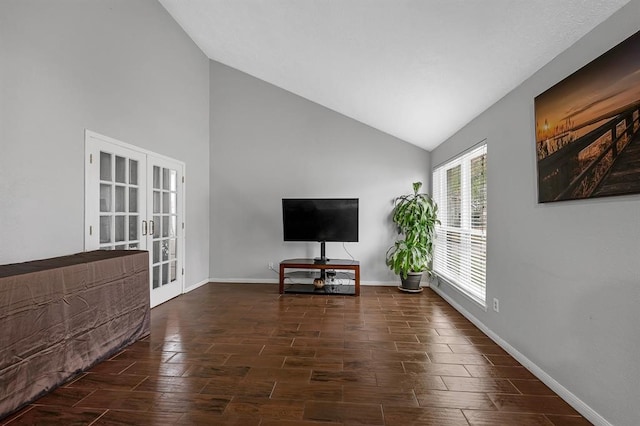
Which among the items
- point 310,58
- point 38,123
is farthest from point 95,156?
point 310,58

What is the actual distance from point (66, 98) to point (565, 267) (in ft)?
13.3

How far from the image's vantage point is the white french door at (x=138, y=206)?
10.4ft

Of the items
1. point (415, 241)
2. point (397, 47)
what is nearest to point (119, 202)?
point (397, 47)

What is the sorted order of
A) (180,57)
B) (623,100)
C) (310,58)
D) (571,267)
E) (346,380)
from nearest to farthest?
(623,100) → (571,267) → (346,380) → (310,58) → (180,57)

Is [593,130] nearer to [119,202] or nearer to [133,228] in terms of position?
[119,202]

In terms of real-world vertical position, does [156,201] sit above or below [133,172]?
below

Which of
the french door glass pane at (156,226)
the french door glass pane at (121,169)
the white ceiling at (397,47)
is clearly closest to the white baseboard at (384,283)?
the white ceiling at (397,47)

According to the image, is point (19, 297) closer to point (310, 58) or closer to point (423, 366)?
point (423, 366)

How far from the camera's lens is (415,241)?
498cm

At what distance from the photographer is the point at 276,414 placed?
1.90m

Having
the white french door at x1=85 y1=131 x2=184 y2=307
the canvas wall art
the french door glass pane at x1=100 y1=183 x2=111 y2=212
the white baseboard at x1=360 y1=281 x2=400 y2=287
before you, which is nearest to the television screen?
the white baseboard at x1=360 y1=281 x2=400 y2=287

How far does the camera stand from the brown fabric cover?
6.18ft

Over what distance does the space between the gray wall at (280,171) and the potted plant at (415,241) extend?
0.40 metres

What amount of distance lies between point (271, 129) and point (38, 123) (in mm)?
3373
